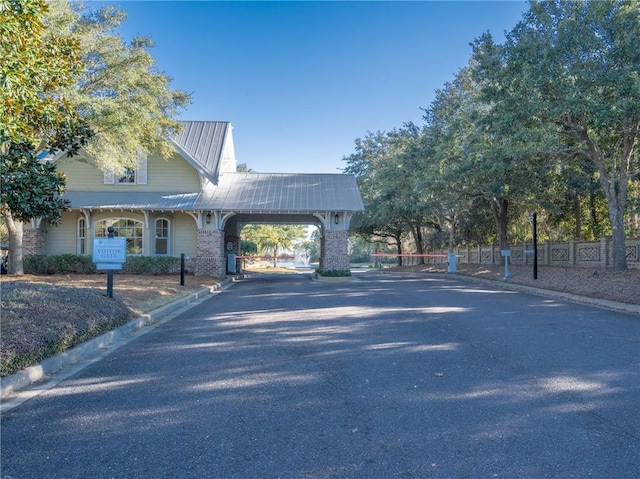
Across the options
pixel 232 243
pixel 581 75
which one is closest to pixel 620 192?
pixel 581 75

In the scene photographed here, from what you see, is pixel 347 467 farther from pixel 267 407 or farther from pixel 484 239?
pixel 484 239

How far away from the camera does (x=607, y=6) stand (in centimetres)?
1342

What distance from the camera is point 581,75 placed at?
13.3 m

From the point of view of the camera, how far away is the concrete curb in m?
4.95

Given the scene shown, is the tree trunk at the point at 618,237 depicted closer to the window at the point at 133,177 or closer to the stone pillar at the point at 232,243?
the stone pillar at the point at 232,243

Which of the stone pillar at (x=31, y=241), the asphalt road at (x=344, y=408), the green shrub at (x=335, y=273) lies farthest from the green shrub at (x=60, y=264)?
the asphalt road at (x=344, y=408)

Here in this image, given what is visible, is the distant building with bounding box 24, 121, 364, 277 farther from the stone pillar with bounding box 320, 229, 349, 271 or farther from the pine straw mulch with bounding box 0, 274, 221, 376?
the pine straw mulch with bounding box 0, 274, 221, 376

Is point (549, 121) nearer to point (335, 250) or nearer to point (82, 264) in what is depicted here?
point (335, 250)

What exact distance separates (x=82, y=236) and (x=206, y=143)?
25.2 ft

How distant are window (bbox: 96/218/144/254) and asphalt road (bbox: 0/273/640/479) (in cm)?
1501

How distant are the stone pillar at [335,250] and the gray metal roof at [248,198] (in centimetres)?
120

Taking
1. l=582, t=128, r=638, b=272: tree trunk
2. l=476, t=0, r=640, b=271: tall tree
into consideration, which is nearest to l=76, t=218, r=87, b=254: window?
l=476, t=0, r=640, b=271: tall tree

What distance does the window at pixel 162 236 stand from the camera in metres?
22.0

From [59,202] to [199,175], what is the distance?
14.5 m
